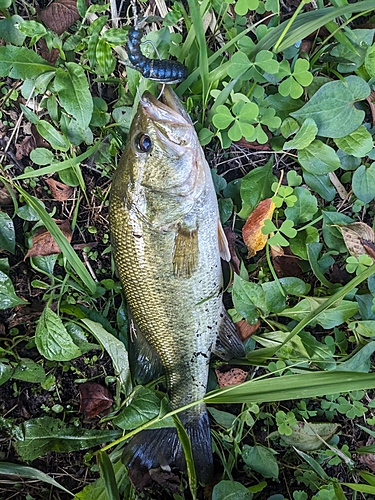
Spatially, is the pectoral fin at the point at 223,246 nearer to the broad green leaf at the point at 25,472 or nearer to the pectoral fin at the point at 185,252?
the pectoral fin at the point at 185,252

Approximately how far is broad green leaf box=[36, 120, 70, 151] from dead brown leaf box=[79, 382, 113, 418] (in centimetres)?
112

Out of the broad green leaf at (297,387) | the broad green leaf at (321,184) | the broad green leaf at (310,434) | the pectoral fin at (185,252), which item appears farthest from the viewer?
the broad green leaf at (310,434)

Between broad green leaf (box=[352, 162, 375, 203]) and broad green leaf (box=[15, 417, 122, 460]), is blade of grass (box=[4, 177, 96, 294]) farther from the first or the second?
broad green leaf (box=[352, 162, 375, 203])

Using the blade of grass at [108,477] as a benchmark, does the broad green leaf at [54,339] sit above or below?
above

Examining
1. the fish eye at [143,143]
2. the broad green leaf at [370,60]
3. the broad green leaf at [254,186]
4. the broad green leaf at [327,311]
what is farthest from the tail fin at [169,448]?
the broad green leaf at [370,60]

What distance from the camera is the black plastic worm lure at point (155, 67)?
5.09ft

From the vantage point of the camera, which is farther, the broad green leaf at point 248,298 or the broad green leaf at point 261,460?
the broad green leaf at point 261,460

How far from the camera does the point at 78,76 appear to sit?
5.81ft

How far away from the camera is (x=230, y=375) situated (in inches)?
77.5

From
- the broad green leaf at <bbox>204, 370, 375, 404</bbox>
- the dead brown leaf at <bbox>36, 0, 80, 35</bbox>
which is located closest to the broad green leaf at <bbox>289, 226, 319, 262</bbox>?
the broad green leaf at <bbox>204, 370, 375, 404</bbox>

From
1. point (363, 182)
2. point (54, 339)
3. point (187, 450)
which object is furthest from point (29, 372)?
point (363, 182)

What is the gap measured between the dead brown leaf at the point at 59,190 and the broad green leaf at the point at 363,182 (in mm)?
1283

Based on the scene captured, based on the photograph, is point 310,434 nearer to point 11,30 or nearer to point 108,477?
point 108,477

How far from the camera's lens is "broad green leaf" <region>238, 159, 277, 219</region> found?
72.6 inches
